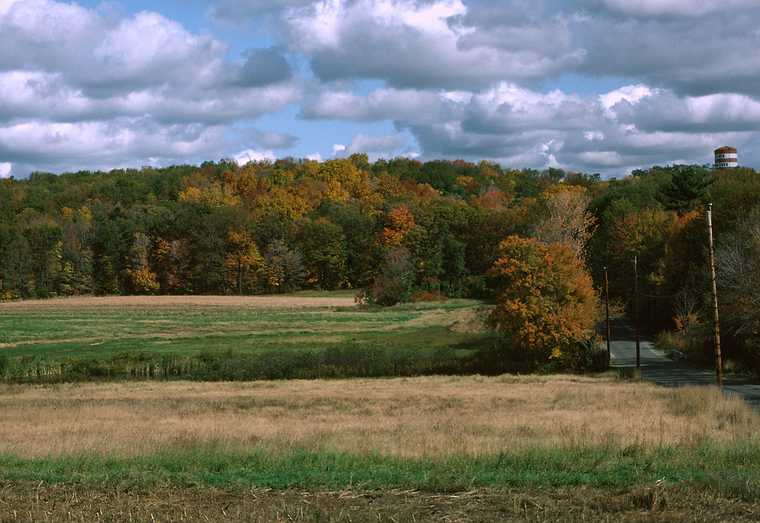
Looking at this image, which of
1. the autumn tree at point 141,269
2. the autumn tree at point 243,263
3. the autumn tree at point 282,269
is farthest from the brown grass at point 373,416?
the autumn tree at point 141,269

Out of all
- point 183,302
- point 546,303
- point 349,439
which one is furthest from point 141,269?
point 349,439

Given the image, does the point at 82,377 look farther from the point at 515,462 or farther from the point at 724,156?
the point at 724,156

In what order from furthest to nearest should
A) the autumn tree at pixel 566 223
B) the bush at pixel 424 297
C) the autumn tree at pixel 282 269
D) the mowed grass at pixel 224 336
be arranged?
the autumn tree at pixel 282 269, the bush at pixel 424 297, the autumn tree at pixel 566 223, the mowed grass at pixel 224 336

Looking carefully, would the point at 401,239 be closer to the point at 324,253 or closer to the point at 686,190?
the point at 324,253

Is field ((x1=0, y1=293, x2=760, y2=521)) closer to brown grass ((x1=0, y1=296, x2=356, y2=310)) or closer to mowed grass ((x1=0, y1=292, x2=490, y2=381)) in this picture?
mowed grass ((x1=0, y1=292, x2=490, y2=381))

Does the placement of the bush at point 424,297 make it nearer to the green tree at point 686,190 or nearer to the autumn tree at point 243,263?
the autumn tree at point 243,263

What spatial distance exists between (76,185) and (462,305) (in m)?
96.2

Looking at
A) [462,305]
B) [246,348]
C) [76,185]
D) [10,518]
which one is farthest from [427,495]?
[76,185]

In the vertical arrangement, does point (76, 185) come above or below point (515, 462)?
above

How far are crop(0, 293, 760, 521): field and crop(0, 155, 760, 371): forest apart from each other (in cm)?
777

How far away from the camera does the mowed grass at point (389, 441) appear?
10172 millimetres

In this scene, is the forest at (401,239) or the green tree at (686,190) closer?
the forest at (401,239)

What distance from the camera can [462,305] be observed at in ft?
340

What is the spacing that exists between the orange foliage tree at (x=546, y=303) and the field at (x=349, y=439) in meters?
3.81
